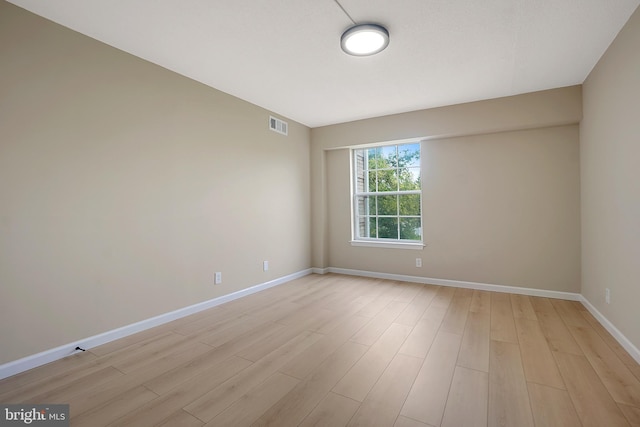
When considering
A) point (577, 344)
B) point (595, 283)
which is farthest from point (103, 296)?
point (595, 283)

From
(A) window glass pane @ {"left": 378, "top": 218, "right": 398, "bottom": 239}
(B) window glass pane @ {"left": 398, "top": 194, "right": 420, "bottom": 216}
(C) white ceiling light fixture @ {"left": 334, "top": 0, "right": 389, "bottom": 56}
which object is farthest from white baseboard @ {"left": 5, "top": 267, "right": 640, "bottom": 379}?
(C) white ceiling light fixture @ {"left": 334, "top": 0, "right": 389, "bottom": 56}

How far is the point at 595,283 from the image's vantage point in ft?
9.52

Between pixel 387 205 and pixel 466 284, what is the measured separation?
5.40 ft

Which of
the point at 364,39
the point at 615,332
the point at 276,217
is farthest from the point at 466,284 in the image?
the point at 364,39

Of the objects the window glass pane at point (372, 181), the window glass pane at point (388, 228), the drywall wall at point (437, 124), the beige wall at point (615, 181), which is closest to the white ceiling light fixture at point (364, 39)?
the beige wall at point (615, 181)

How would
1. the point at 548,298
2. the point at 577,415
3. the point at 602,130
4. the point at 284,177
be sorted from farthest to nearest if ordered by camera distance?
1. the point at 284,177
2. the point at 548,298
3. the point at 602,130
4. the point at 577,415

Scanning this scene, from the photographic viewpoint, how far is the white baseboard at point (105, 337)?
1960 mm

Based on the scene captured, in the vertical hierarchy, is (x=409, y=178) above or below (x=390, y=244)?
above

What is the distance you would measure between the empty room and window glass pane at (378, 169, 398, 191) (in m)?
0.57

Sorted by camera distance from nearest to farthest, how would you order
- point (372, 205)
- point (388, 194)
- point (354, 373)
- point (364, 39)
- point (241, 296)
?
point (354, 373) → point (364, 39) → point (241, 296) → point (388, 194) → point (372, 205)

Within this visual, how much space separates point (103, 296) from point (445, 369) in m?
2.80

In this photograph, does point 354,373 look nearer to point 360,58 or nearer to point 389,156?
point 360,58

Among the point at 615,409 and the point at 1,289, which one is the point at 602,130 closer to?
the point at 615,409

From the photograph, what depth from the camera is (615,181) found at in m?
2.39
